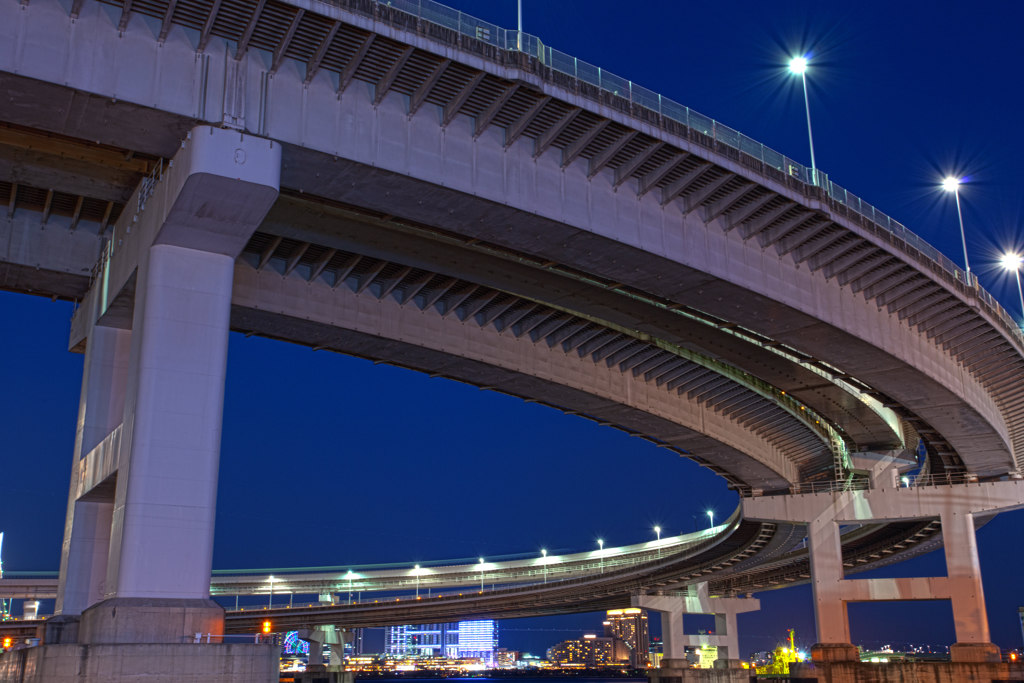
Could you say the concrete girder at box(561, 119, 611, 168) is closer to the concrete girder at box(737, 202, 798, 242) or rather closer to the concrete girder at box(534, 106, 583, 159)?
the concrete girder at box(534, 106, 583, 159)

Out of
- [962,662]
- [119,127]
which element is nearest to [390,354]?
[119,127]

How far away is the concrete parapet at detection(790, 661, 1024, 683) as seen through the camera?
4419cm

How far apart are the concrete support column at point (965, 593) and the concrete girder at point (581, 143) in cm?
3236

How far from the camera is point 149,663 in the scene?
1811 centimetres

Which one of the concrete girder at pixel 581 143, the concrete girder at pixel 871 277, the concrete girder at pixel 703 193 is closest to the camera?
the concrete girder at pixel 581 143

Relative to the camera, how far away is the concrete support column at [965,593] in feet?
147

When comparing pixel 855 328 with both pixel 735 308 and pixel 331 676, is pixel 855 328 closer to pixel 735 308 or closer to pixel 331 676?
pixel 735 308

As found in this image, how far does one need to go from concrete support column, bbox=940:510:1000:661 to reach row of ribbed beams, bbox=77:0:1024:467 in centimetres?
1424

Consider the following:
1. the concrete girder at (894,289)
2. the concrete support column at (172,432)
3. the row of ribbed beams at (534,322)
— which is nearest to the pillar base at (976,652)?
the row of ribbed beams at (534,322)

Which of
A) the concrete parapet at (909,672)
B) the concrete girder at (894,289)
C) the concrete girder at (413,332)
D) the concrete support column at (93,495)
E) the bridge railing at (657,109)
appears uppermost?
the bridge railing at (657,109)

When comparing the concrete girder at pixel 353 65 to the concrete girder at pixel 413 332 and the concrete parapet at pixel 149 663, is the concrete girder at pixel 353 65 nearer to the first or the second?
the concrete girder at pixel 413 332

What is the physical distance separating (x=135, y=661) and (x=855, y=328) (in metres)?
25.0

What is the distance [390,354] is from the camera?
1388 inches

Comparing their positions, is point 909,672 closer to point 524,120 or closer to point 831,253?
point 831,253
